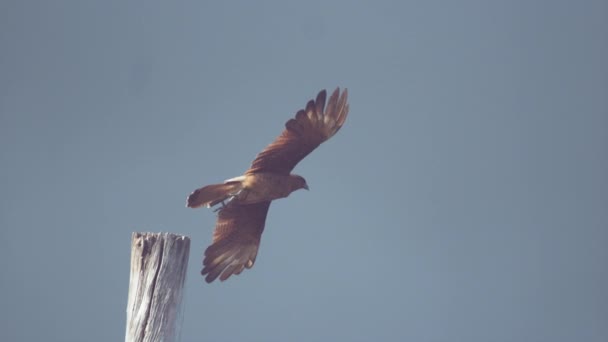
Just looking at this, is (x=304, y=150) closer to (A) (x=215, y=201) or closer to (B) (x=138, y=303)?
(A) (x=215, y=201)

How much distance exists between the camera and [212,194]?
4.61m

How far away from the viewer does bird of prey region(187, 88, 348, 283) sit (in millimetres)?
4785

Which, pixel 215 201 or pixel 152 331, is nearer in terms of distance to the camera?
pixel 152 331

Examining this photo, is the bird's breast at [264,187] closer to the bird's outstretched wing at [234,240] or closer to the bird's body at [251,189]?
the bird's body at [251,189]

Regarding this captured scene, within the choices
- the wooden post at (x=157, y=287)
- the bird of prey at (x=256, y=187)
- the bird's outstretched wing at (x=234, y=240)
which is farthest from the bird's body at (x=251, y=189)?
the wooden post at (x=157, y=287)

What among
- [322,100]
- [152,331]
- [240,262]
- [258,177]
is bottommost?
[152,331]

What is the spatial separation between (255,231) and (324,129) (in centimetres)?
92

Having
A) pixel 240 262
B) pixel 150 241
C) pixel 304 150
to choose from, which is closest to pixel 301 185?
pixel 304 150

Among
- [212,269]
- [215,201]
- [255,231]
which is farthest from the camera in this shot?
[255,231]

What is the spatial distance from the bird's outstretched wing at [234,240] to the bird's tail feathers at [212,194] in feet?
1.33

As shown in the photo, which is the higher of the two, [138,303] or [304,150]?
[304,150]

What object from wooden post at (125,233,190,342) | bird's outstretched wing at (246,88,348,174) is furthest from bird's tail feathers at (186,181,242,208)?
wooden post at (125,233,190,342)

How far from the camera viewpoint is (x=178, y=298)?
3.43 m

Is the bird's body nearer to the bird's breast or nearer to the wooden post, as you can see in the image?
the bird's breast
